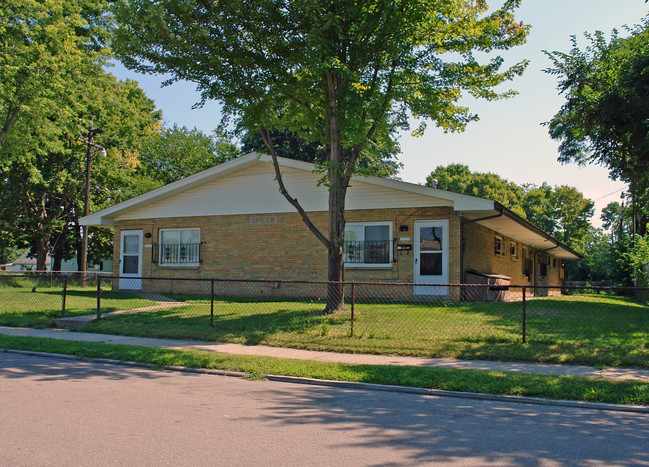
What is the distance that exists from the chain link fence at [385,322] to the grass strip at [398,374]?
1531 millimetres

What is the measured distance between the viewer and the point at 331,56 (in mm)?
12258

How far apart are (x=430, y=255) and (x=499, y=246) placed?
728 centimetres

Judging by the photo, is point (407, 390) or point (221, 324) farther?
point (221, 324)

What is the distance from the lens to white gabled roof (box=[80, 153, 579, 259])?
17.4 m

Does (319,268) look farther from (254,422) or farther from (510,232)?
(254,422)

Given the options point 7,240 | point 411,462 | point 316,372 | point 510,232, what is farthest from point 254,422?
point 7,240

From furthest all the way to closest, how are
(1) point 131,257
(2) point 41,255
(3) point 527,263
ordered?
(2) point 41,255 < (3) point 527,263 < (1) point 131,257

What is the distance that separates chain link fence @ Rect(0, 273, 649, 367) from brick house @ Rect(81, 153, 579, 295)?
→ 111cm

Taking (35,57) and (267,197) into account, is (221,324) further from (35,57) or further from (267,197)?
(35,57)

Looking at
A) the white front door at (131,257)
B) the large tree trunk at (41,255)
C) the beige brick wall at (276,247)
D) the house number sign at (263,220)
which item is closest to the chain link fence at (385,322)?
the beige brick wall at (276,247)

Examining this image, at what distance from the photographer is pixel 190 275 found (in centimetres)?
2105

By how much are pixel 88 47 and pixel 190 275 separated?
14.5 m

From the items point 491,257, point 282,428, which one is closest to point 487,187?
point 491,257

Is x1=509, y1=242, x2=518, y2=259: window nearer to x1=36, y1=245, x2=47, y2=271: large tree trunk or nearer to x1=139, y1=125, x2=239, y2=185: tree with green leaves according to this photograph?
x1=139, y1=125, x2=239, y2=185: tree with green leaves
